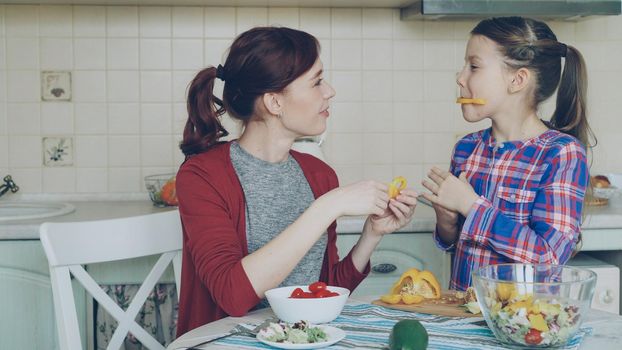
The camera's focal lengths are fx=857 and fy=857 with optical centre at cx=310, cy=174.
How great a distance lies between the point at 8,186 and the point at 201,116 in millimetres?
1259

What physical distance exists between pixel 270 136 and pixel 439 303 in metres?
0.52

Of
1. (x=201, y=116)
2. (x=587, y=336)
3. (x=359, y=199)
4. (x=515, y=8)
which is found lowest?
(x=587, y=336)

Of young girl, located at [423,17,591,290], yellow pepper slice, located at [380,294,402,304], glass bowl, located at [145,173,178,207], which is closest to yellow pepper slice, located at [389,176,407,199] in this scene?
young girl, located at [423,17,591,290]

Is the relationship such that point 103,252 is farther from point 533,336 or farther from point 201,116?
point 533,336

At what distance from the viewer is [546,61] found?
1908 millimetres

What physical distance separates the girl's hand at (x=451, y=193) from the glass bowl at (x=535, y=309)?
0.47 metres

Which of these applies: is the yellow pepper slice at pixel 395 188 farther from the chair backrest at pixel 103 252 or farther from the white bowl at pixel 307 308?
the chair backrest at pixel 103 252

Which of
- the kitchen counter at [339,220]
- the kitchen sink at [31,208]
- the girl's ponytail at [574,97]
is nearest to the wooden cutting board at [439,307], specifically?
the girl's ponytail at [574,97]

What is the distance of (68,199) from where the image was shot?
9.30ft

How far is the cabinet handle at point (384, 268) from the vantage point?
2.48 m

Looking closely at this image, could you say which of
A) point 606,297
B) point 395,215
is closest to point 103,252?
point 395,215

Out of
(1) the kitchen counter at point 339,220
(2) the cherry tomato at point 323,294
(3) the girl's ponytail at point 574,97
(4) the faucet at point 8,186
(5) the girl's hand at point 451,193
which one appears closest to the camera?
(2) the cherry tomato at point 323,294

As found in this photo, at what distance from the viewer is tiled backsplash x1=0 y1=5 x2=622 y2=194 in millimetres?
2797

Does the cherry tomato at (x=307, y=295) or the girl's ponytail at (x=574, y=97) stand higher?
the girl's ponytail at (x=574, y=97)
